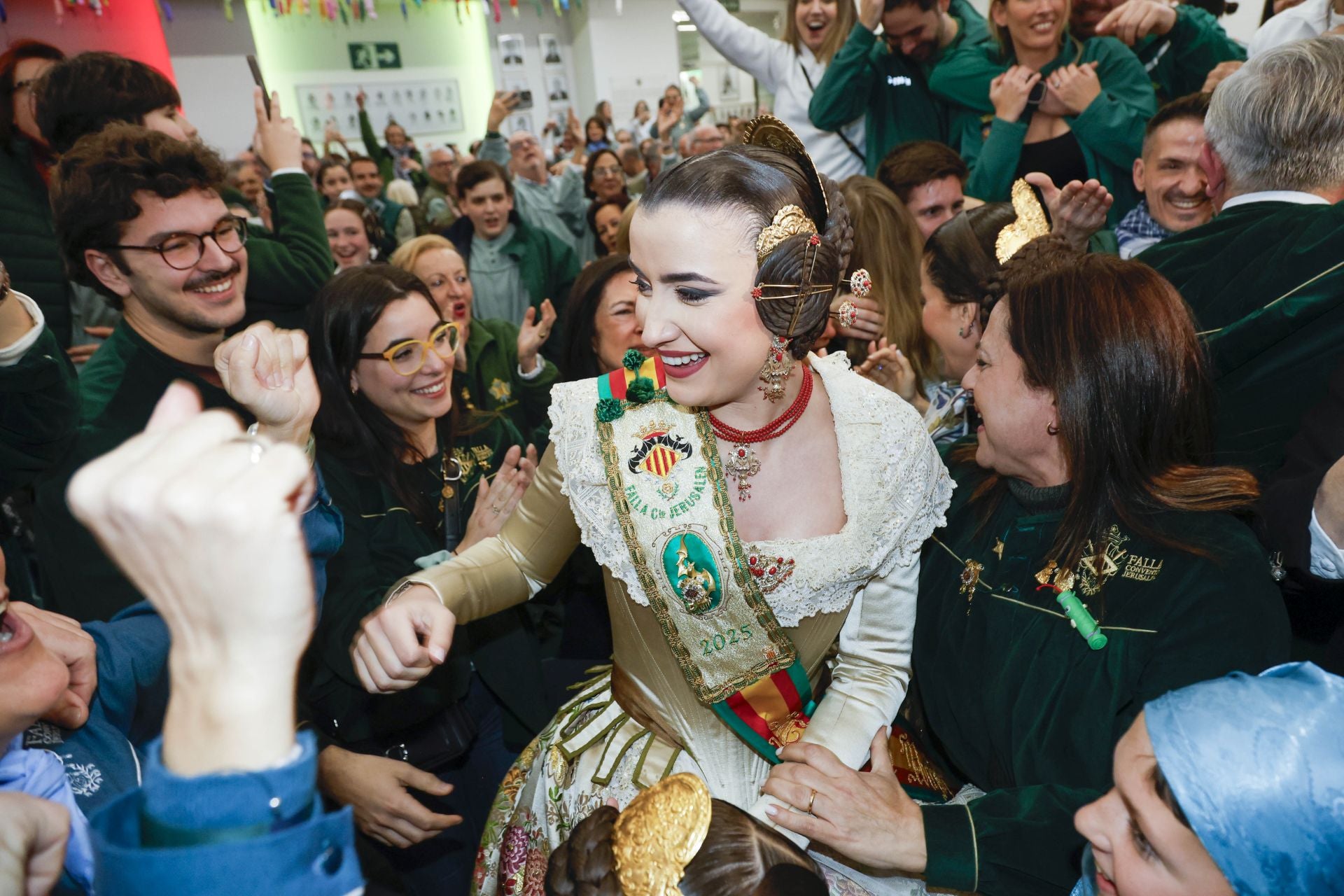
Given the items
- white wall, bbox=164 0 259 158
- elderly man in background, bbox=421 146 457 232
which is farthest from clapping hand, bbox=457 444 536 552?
white wall, bbox=164 0 259 158

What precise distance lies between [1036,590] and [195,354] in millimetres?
2040

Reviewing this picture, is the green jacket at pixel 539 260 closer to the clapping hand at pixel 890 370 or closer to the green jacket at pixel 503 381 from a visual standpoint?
the green jacket at pixel 503 381

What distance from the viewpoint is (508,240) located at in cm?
477

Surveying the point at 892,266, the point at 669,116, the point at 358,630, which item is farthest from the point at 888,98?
the point at 669,116

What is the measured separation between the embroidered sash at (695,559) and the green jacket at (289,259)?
163 cm

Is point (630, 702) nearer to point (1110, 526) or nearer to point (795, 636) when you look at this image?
point (795, 636)

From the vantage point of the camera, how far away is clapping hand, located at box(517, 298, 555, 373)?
3.31 metres

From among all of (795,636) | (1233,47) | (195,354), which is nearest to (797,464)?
(795,636)

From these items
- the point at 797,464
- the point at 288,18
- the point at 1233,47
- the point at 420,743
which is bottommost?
the point at 420,743

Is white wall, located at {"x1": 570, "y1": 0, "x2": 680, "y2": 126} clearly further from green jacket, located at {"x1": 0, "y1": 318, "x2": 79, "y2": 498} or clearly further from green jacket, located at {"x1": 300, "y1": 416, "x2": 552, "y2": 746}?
green jacket, located at {"x1": 0, "y1": 318, "x2": 79, "y2": 498}

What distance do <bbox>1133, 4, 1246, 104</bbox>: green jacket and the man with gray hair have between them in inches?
70.8

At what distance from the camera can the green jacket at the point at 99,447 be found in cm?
188

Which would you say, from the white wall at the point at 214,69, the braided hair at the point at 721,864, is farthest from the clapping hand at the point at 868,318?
the white wall at the point at 214,69

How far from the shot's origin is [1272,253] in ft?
6.23
